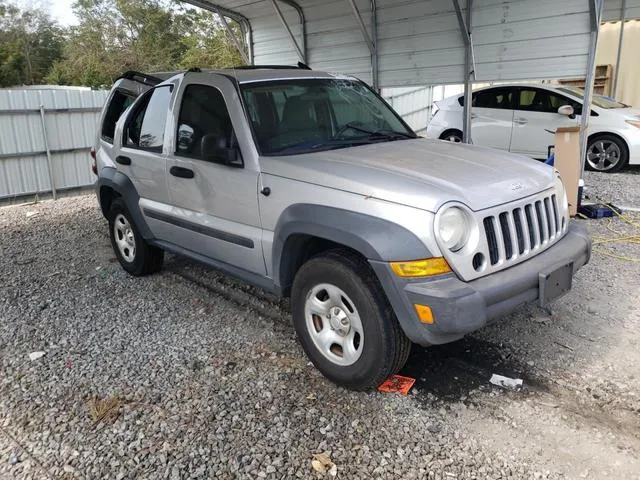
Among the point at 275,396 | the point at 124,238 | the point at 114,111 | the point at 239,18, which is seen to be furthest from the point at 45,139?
the point at 275,396

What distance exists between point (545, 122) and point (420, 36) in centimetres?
321

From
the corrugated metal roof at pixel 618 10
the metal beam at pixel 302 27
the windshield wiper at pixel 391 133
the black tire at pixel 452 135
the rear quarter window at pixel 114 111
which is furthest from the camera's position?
the corrugated metal roof at pixel 618 10

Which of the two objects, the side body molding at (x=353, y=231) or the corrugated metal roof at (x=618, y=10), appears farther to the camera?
the corrugated metal roof at (x=618, y=10)

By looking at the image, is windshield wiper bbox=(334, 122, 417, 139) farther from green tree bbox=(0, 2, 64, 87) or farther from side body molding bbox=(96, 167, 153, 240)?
green tree bbox=(0, 2, 64, 87)

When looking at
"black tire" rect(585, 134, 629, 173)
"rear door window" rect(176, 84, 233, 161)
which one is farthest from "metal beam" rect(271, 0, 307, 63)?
"rear door window" rect(176, 84, 233, 161)

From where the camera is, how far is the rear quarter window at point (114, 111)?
17.7 ft

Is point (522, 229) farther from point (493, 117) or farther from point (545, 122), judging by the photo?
point (493, 117)

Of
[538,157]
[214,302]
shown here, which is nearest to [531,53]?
[538,157]

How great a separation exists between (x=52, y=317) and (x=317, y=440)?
9.30 ft

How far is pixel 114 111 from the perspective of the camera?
5.51 meters

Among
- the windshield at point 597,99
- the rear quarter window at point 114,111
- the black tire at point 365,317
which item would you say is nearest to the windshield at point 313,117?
the black tire at point 365,317

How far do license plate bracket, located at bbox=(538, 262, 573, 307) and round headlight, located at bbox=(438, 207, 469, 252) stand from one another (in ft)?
1.83

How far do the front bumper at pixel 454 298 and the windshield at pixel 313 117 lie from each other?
4.36 feet

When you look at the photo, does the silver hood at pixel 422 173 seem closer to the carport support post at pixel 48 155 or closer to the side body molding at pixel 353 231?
the side body molding at pixel 353 231
